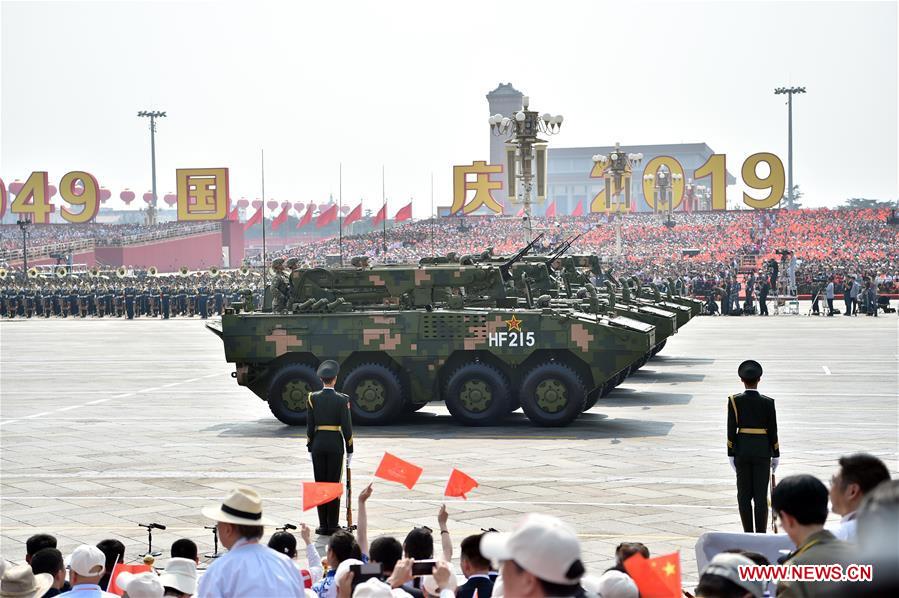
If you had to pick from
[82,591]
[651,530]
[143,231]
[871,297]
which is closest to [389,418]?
[651,530]

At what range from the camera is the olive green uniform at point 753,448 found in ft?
33.3

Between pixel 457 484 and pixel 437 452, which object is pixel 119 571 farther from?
pixel 437 452

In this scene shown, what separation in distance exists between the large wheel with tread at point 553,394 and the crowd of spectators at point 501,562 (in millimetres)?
9889

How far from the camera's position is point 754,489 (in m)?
10.2

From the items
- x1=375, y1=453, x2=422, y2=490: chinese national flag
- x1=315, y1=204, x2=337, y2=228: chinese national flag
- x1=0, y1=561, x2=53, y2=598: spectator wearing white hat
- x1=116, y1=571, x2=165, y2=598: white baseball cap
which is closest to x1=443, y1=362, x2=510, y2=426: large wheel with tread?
x1=375, y1=453, x2=422, y2=490: chinese national flag

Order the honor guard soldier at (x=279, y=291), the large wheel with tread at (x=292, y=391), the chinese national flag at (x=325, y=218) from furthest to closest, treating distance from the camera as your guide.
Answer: the chinese national flag at (x=325, y=218) < the honor guard soldier at (x=279, y=291) < the large wheel with tread at (x=292, y=391)

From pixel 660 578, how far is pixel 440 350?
12.1 metres

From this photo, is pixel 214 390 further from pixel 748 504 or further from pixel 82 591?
pixel 82 591

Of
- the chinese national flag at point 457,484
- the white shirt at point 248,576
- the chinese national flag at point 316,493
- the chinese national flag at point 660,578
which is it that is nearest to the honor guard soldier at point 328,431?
the chinese national flag at point 316,493

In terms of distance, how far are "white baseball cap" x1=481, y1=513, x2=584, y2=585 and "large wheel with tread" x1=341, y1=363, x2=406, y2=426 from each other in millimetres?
14399

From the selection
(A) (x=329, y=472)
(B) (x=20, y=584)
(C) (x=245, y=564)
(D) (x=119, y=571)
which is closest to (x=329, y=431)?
(A) (x=329, y=472)

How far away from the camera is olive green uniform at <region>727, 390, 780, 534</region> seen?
10.2 meters

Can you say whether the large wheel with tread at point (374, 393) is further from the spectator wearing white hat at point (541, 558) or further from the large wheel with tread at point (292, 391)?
the spectator wearing white hat at point (541, 558)

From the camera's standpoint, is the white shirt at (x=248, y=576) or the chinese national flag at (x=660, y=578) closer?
the white shirt at (x=248, y=576)
